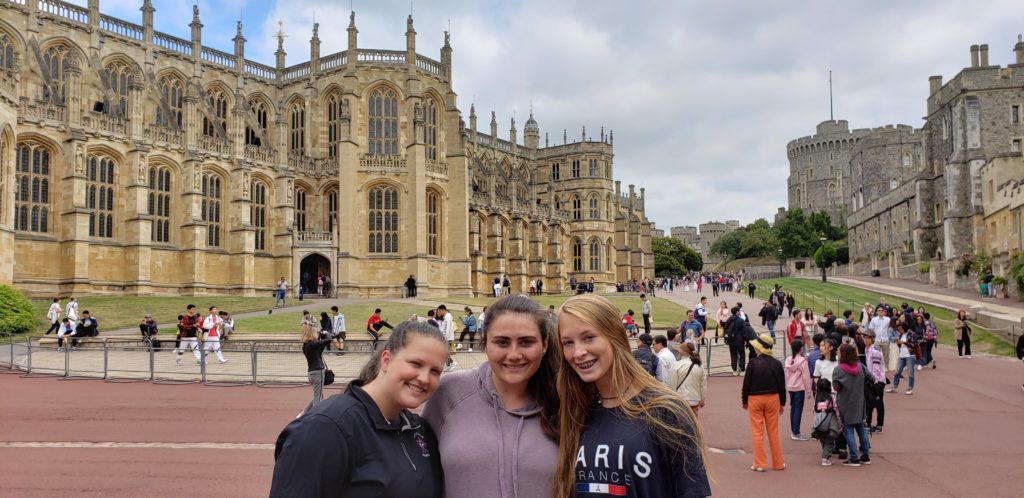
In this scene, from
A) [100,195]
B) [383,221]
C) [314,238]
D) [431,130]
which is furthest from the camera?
[431,130]

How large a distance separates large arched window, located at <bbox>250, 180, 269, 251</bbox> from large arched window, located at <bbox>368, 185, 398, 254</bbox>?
6.28m

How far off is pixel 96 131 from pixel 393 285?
17080 millimetres

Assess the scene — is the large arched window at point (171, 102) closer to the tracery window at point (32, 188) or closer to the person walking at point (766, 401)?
the tracery window at point (32, 188)

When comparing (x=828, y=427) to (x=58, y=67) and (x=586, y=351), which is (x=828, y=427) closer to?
(x=586, y=351)

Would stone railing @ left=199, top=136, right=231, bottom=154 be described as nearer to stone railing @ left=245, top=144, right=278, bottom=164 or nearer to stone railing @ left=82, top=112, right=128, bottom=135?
stone railing @ left=245, top=144, right=278, bottom=164

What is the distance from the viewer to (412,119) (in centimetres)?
4425

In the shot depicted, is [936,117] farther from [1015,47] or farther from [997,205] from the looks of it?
[997,205]

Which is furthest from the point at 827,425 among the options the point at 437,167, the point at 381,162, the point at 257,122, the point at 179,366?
the point at 257,122

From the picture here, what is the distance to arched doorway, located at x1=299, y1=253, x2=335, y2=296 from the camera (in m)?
43.9

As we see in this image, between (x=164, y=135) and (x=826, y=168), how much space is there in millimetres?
95533

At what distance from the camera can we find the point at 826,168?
10875 centimetres

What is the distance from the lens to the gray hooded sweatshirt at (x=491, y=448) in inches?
117

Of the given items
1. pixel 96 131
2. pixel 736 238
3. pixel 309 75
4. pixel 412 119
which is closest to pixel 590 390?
pixel 96 131

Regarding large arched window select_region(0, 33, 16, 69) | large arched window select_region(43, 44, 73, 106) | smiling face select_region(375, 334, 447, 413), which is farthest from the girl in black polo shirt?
large arched window select_region(0, 33, 16, 69)
